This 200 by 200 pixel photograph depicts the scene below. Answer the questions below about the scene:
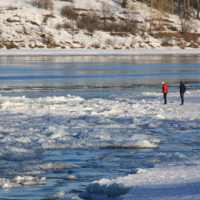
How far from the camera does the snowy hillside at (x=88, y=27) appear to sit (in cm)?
7535

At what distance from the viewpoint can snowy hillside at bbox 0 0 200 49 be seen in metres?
75.4

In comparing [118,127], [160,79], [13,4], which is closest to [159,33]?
[13,4]

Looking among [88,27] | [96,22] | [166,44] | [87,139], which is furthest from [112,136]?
[96,22]

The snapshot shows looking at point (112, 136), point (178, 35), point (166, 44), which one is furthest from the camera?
point (178, 35)

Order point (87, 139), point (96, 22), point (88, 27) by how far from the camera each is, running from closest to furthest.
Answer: point (87, 139)
point (88, 27)
point (96, 22)

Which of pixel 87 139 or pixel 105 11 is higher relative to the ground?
pixel 105 11

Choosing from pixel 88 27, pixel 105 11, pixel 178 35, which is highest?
pixel 105 11

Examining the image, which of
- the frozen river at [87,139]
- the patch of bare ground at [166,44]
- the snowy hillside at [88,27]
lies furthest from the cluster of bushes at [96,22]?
the frozen river at [87,139]

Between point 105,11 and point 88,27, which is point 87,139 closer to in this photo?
point 88,27

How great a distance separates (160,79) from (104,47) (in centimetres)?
4816

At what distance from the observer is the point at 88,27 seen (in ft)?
274

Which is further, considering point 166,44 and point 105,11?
point 105,11

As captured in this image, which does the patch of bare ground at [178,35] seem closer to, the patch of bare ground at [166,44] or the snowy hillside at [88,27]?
the snowy hillside at [88,27]

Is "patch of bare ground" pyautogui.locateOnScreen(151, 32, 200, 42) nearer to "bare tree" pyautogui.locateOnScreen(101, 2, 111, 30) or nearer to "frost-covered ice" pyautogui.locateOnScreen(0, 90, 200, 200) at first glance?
"bare tree" pyautogui.locateOnScreen(101, 2, 111, 30)
